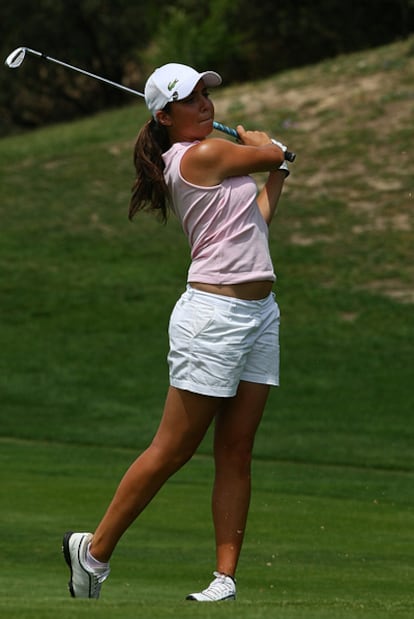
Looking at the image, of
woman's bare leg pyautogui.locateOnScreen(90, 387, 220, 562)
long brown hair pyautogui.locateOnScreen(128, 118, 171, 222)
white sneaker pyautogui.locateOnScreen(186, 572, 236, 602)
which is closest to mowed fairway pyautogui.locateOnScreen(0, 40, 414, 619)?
white sneaker pyautogui.locateOnScreen(186, 572, 236, 602)

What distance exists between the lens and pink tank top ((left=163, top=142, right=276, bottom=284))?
5.47m

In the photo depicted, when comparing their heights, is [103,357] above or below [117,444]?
below

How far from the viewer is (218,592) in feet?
17.8

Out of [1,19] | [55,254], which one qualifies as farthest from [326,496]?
[1,19]

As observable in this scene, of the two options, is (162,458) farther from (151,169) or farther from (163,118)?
(163,118)

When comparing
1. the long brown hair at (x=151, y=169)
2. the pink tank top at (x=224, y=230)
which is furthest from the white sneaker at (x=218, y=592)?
the long brown hair at (x=151, y=169)

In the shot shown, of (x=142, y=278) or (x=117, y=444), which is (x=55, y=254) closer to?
(x=142, y=278)

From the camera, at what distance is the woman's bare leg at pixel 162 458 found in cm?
549

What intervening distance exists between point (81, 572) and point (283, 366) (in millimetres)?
13665

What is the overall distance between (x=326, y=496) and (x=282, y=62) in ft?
131

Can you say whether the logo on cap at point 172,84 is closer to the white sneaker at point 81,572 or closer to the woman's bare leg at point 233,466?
the woman's bare leg at point 233,466

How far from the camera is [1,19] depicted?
48125mm

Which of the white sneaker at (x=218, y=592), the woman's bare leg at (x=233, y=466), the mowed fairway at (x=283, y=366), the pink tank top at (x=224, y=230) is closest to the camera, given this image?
the white sneaker at (x=218, y=592)

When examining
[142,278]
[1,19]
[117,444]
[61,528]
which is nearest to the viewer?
[61,528]
